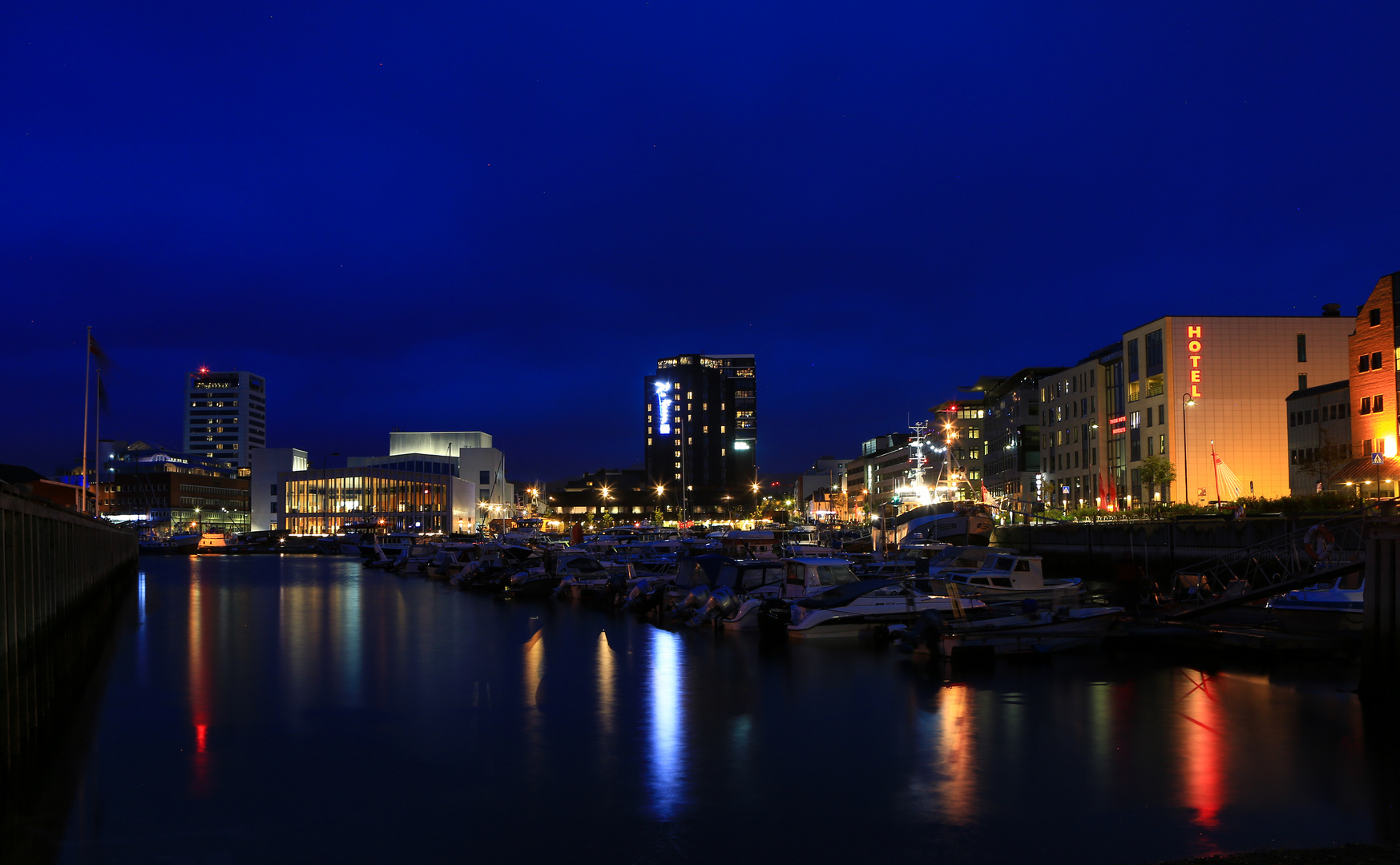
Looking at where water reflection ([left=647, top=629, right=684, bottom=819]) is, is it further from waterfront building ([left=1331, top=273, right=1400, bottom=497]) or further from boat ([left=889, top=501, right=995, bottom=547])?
waterfront building ([left=1331, top=273, right=1400, bottom=497])

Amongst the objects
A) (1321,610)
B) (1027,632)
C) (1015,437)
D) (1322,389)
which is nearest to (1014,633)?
(1027,632)

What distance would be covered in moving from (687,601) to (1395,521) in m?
26.3

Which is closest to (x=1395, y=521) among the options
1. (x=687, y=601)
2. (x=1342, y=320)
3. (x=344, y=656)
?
(x=687, y=601)

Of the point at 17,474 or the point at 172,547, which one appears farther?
the point at 172,547

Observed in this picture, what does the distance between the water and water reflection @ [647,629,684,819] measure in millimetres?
105

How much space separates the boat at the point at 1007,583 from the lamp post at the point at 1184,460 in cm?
5079

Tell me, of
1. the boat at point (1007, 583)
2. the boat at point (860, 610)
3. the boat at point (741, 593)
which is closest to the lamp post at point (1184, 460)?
the boat at point (1007, 583)

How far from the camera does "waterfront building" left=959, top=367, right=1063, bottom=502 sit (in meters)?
120

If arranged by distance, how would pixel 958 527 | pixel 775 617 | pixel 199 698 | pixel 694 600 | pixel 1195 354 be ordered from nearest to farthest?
1. pixel 199 698
2. pixel 775 617
3. pixel 694 600
4. pixel 958 527
5. pixel 1195 354

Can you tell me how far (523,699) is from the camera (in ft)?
79.7

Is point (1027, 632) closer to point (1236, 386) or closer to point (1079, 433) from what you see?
point (1236, 386)

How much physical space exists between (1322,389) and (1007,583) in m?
55.7

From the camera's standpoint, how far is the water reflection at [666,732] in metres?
15.3

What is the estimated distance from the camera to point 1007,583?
36.4 metres
